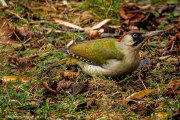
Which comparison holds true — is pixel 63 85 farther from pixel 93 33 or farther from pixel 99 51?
pixel 93 33

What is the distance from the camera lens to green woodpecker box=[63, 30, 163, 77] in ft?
20.6

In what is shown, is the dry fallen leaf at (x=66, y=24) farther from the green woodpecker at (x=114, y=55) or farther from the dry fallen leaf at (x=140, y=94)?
the dry fallen leaf at (x=140, y=94)

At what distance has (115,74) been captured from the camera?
6344mm

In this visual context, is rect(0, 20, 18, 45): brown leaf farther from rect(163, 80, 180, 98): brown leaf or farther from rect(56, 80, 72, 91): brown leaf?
rect(163, 80, 180, 98): brown leaf

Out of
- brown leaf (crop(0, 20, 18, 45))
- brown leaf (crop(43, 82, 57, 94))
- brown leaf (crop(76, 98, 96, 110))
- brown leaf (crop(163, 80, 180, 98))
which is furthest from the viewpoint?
brown leaf (crop(0, 20, 18, 45))

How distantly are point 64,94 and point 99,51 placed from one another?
67 centimetres

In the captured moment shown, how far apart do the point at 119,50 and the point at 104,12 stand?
7.95ft

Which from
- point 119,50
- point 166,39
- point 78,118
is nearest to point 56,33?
point 166,39

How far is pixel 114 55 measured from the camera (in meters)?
6.31

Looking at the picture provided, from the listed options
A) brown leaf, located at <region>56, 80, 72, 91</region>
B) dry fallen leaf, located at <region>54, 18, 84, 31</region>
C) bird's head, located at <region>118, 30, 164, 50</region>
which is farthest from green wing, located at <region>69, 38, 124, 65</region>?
dry fallen leaf, located at <region>54, 18, 84, 31</region>

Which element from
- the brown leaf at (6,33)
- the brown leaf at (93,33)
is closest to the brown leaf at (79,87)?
the brown leaf at (93,33)

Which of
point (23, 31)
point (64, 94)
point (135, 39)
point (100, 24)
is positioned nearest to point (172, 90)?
point (135, 39)

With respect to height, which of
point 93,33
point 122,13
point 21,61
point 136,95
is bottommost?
point 136,95

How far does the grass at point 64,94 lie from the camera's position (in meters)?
5.59
